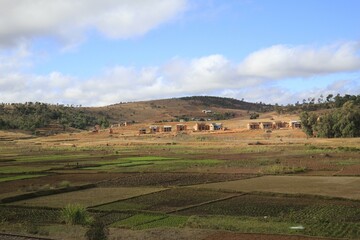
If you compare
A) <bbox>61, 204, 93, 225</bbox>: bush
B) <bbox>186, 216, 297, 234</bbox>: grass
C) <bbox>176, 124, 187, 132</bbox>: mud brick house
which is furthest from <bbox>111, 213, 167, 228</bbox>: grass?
<bbox>176, 124, 187, 132</bbox>: mud brick house

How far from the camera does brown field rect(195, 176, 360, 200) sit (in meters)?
27.8

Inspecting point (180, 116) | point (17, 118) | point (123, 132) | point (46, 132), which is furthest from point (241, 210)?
point (180, 116)

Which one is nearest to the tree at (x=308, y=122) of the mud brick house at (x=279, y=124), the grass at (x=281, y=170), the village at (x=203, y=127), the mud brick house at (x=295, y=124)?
the mud brick house at (x=295, y=124)

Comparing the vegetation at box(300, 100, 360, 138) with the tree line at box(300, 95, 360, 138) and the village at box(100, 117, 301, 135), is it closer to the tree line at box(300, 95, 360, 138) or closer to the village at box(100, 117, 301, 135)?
the tree line at box(300, 95, 360, 138)

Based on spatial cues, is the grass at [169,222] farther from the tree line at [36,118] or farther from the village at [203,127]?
the tree line at [36,118]

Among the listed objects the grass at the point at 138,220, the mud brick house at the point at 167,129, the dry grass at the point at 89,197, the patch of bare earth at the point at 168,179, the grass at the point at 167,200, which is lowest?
the grass at the point at 138,220

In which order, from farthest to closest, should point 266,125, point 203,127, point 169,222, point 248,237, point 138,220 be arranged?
point 203,127 < point 266,125 < point 138,220 < point 169,222 < point 248,237

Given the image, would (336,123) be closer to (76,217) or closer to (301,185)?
(301,185)

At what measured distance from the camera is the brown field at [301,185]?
27.8 metres

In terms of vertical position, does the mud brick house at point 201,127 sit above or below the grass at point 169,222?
above

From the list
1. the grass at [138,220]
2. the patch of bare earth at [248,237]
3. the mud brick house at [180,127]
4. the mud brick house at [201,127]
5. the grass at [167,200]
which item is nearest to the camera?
the patch of bare earth at [248,237]

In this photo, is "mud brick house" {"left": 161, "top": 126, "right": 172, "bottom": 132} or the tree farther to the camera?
"mud brick house" {"left": 161, "top": 126, "right": 172, "bottom": 132}

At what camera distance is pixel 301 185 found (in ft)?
103

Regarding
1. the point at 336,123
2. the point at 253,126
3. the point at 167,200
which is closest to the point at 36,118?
the point at 253,126
